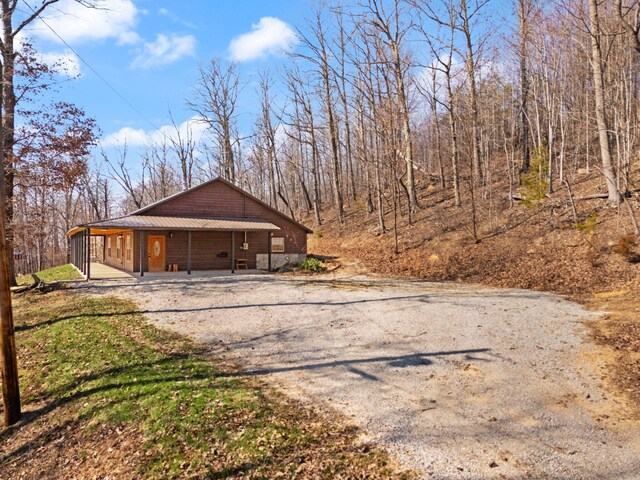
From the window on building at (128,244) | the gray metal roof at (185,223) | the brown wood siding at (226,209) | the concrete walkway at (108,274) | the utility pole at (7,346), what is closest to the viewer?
the utility pole at (7,346)

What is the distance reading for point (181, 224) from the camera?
64.1ft

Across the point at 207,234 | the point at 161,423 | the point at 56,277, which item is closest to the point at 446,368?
the point at 161,423

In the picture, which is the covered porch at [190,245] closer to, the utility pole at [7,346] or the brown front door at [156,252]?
the brown front door at [156,252]

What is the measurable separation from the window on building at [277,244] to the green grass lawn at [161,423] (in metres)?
14.7

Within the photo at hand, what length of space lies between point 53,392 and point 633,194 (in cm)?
2029

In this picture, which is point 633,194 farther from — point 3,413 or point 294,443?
point 3,413

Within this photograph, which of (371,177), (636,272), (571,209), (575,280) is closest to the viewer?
(636,272)

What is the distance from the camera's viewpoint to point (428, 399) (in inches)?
209

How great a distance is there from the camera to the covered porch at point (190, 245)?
1948 centimetres

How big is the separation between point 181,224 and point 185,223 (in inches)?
14.1

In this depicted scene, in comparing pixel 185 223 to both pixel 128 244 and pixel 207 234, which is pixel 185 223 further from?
pixel 128 244

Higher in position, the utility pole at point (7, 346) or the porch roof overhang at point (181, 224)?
the porch roof overhang at point (181, 224)

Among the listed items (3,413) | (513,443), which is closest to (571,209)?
(513,443)

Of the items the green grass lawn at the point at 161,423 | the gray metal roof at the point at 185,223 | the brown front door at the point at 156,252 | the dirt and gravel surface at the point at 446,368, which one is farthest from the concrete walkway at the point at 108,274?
the green grass lawn at the point at 161,423
